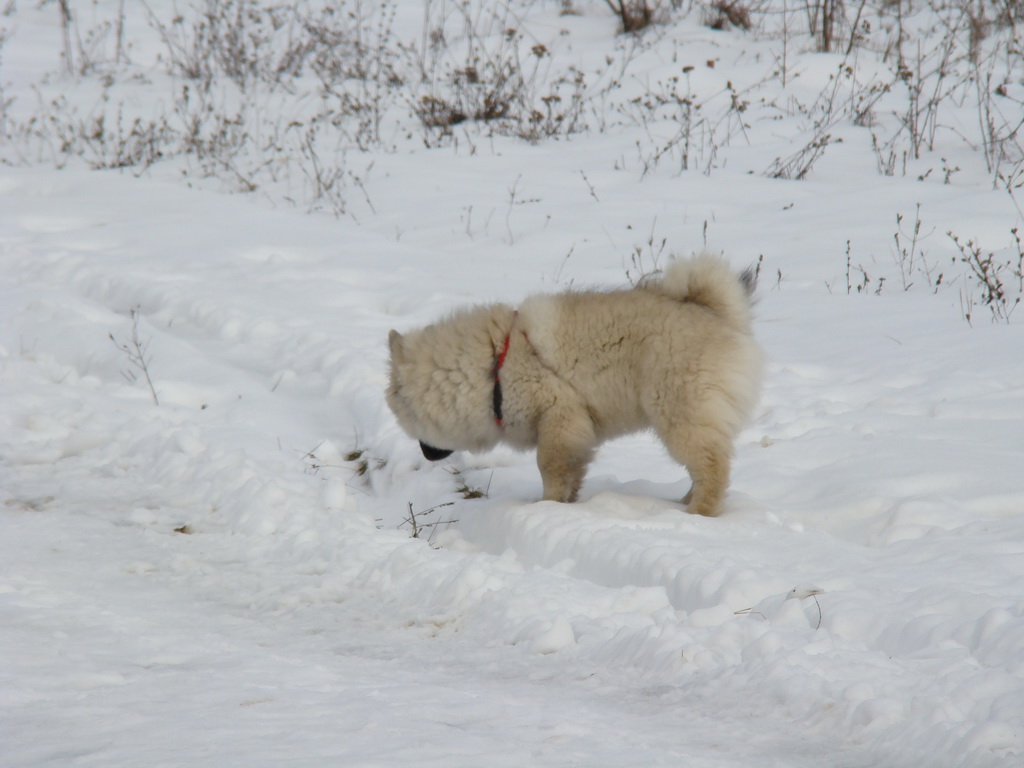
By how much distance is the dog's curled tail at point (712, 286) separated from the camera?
4211mm

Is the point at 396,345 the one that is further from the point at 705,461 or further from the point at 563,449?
the point at 705,461

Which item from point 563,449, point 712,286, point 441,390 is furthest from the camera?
point 441,390

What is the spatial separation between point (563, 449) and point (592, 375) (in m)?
0.37

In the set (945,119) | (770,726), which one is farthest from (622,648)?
(945,119)

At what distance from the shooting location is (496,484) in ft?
16.7

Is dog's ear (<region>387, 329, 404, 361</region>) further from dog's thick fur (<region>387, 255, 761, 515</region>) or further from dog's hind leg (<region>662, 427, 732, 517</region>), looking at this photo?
dog's hind leg (<region>662, 427, 732, 517</region>)

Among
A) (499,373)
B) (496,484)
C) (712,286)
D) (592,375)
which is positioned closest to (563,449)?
(592,375)

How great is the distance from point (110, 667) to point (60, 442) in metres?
2.81

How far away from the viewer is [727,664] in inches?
95.3

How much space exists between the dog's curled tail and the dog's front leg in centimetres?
74

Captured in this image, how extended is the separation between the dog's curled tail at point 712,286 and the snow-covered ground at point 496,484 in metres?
0.87

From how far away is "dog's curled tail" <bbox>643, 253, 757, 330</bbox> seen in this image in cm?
421

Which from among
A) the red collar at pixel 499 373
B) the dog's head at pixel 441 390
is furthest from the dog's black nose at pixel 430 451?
the red collar at pixel 499 373

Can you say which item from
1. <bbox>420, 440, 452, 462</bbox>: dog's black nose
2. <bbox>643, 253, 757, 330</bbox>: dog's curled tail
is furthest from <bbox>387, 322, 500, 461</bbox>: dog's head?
<bbox>643, 253, 757, 330</bbox>: dog's curled tail
